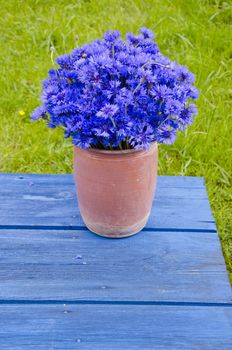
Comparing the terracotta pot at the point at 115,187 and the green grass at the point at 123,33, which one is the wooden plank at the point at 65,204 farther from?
the green grass at the point at 123,33

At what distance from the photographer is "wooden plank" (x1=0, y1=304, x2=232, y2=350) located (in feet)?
3.30

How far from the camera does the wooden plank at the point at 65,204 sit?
1.32 meters

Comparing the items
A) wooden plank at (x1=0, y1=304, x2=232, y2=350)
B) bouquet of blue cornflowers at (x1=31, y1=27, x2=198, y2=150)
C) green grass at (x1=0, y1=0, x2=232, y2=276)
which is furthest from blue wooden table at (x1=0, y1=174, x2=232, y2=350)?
green grass at (x1=0, y1=0, x2=232, y2=276)

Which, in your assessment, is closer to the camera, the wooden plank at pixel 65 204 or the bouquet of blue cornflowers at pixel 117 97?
the bouquet of blue cornflowers at pixel 117 97

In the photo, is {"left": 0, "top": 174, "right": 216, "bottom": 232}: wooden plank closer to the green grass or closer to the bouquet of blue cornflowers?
the bouquet of blue cornflowers

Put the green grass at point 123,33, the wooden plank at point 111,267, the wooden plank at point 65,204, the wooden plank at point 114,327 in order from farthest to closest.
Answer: the green grass at point 123,33, the wooden plank at point 65,204, the wooden plank at point 111,267, the wooden plank at point 114,327

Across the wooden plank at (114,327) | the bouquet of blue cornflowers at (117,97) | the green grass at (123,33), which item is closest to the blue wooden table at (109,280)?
the wooden plank at (114,327)

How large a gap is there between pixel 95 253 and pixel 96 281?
97 mm

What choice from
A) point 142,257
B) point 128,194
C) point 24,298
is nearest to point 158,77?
point 128,194

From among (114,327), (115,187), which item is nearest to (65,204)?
(115,187)

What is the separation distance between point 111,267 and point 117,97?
0.38 m

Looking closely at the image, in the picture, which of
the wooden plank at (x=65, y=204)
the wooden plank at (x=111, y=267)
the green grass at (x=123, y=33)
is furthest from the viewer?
the green grass at (x=123, y=33)

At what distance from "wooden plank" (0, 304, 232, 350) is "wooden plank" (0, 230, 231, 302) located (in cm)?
3

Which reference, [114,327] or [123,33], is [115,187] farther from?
[123,33]
